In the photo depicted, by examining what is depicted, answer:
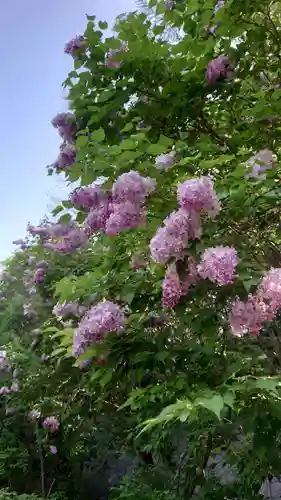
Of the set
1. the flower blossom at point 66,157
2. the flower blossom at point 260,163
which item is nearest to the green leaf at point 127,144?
the flower blossom at point 260,163

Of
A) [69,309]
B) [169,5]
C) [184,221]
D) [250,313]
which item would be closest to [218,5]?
[169,5]

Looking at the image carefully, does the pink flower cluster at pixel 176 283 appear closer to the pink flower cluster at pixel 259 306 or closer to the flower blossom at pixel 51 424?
the pink flower cluster at pixel 259 306

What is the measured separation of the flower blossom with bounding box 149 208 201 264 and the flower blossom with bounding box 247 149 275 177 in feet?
1.05

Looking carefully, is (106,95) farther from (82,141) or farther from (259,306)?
(259,306)

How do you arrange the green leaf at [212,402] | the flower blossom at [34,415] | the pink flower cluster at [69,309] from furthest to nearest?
the flower blossom at [34,415], the pink flower cluster at [69,309], the green leaf at [212,402]

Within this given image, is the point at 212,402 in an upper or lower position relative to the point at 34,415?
lower

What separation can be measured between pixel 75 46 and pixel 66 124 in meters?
0.35

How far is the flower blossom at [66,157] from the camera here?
8.34 ft

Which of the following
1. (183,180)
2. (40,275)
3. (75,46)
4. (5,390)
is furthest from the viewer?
(5,390)

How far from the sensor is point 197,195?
1.72 meters

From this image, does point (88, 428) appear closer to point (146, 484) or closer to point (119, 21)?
point (146, 484)

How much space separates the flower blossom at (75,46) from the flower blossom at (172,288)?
121 centimetres

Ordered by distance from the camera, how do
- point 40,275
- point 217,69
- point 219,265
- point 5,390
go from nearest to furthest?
1. point 219,265
2. point 217,69
3. point 40,275
4. point 5,390

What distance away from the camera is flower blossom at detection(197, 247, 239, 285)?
5.57 feet
